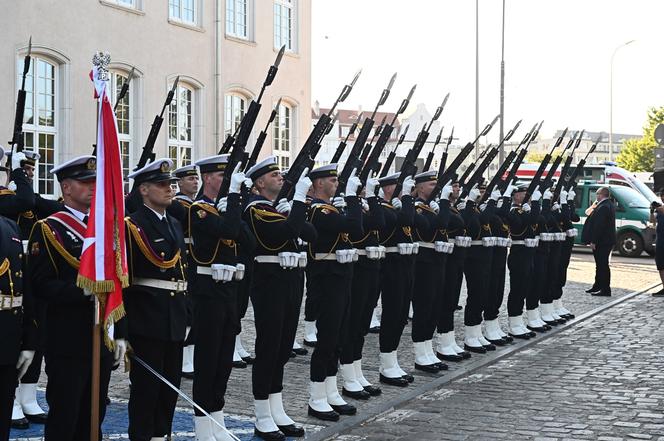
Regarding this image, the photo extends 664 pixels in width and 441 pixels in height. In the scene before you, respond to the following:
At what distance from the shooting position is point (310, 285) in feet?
27.9

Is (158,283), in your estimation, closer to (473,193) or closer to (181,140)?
(473,193)

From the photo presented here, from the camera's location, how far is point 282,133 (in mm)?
26266

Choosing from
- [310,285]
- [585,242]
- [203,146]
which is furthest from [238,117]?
[310,285]

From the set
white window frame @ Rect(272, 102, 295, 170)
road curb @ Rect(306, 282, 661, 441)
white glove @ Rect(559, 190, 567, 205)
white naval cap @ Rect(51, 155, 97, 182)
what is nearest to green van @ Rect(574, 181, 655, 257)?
white window frame @ Rect(272, 102, 295, 170)

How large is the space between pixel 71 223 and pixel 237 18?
18.8 meters

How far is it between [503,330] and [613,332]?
4.81 feet

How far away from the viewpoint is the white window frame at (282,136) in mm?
25969

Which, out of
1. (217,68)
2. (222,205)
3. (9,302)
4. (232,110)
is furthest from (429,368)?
(232,110)

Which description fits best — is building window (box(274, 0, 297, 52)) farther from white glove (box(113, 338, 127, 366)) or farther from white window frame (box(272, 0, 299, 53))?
white glove (box(113, 338, 127, 366))

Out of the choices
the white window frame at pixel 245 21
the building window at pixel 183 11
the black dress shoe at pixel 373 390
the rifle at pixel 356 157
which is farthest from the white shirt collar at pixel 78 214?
→ the white window frame at pixel 245 21

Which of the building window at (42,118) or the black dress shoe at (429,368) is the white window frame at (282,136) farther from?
the black dress shoe at (429,368)

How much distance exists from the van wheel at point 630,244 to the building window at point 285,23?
11.0 m

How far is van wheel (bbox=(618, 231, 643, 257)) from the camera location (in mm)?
28359

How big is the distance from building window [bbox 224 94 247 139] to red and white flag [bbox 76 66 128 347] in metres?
17.8
